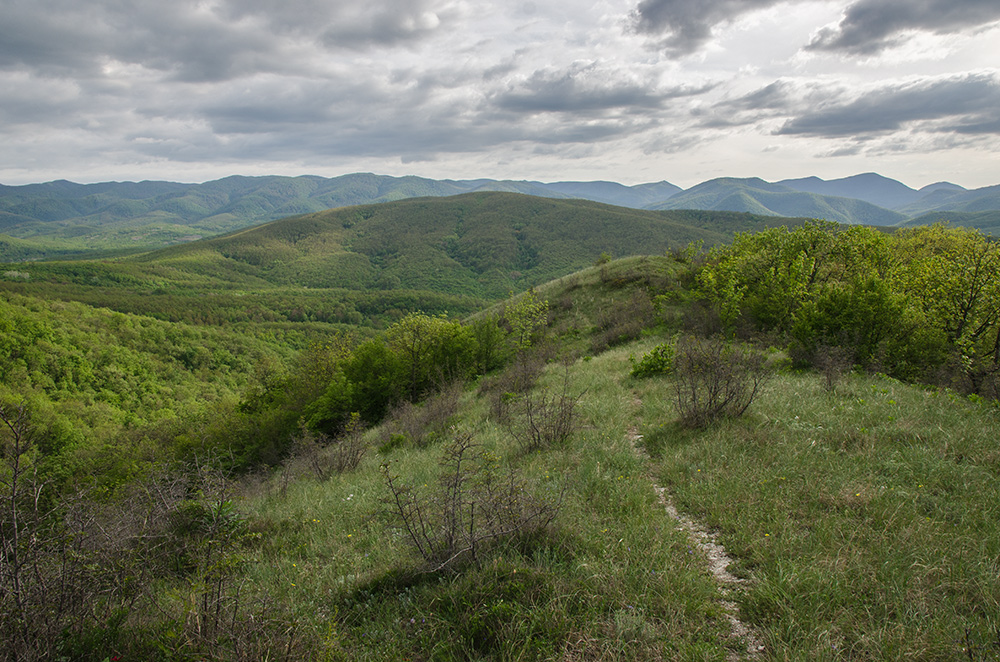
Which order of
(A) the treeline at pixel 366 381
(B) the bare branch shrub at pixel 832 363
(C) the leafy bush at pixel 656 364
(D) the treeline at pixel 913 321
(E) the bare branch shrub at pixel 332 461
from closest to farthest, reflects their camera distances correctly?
1. (B) the bare branch shrub at pixel 832 363
2. (E) the bare branch shrub at pixel 332 461
3. (D) the treeline at pixel 913 321
4. (C) the leafy bush at pixel 656 364
5. (A) the treeline at pixel 366 381

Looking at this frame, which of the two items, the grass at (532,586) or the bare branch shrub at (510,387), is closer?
the grass at (532,586)

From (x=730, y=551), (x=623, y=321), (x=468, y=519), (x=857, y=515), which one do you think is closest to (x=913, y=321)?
(x=857, y=515)

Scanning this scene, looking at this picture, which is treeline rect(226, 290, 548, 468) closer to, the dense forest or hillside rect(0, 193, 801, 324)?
the dense forest

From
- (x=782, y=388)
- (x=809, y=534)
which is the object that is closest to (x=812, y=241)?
(x=782, y=388)

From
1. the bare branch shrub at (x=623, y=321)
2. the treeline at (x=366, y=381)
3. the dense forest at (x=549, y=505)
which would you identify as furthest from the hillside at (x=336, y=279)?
the dense forest at (x=549, y=505)

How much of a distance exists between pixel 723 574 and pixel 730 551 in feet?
1.15

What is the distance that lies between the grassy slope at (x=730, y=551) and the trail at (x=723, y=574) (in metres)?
0.07

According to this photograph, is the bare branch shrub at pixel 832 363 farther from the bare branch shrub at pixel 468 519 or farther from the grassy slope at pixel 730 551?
the bare branch shrub at pixel 468 519

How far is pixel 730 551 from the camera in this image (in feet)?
13.9

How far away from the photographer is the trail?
3.12m

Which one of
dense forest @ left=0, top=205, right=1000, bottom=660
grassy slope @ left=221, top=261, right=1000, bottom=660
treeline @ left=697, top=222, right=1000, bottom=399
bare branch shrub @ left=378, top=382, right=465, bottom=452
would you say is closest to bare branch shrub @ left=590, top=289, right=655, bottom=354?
dense forest @ left=0, top=205, right=1000, bottom=660

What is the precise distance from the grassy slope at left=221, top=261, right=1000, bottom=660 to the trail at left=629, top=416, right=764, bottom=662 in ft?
0.23

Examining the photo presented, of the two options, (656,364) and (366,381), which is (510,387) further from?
(366,381)

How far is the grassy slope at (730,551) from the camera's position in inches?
124
